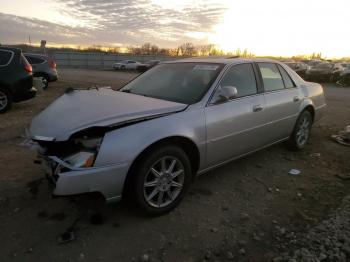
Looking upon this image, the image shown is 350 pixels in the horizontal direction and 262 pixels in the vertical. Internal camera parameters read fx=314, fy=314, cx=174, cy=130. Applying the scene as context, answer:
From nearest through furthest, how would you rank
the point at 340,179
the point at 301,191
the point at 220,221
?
the point at 220,221, the point at 301,191, the point at 340,179

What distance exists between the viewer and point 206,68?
4.03 m

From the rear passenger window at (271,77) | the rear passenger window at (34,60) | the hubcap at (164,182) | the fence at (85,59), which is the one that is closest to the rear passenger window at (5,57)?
the rear passenger window at (34,60)

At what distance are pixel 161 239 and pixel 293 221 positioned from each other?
1399 mm

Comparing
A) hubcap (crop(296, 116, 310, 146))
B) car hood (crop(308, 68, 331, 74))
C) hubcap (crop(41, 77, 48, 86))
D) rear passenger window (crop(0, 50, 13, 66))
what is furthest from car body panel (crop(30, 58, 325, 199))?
car hood (crop(308, 68, 331, 74))

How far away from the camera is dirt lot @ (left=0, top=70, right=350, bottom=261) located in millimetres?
2736

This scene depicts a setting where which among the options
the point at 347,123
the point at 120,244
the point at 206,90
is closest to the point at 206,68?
the point at 206,90

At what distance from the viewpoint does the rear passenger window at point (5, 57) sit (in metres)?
7.86

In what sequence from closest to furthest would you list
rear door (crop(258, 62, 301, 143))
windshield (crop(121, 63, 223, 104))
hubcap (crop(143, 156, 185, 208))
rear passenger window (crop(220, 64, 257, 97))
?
hubcap (crop(143, 156, 185, 208)), windshield (crop(121, 63, 223, 104)), rear passenger window (crop(220, 64, 257, 97)), rear door (crop(258, 62, 301, 143))

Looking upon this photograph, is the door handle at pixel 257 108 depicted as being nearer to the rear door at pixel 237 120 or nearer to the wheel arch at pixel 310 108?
the rear door at pixel 237 120

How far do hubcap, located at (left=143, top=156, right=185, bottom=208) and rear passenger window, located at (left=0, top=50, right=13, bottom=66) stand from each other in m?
6.55

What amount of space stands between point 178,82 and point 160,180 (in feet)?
4.53

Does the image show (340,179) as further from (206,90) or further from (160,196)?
(160,196)

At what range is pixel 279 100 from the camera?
4633 mm

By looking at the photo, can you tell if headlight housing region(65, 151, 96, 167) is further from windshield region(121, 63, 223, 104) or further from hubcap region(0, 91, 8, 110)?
hubcap region(0, 91, 8, 110)
